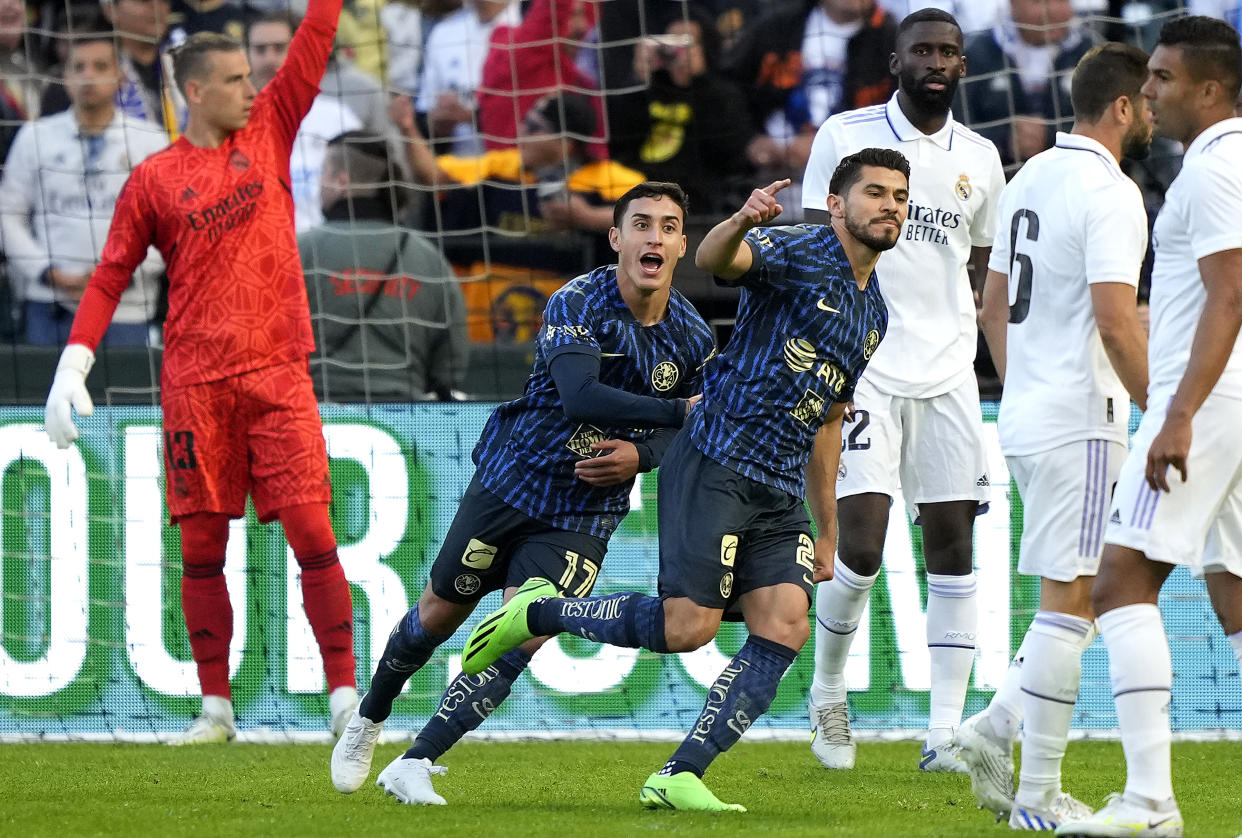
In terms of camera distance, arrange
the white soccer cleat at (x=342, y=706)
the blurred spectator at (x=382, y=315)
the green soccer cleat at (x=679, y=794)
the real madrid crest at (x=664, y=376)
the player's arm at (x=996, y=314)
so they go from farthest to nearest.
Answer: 1. the blurred spectator at (x=382, y=315)
2. the white soccer cleat at (x=342, y=706)
3. the player's arm at (x=996, y=314)
4. the real madrid crest at (x=664, y=376)
5. the green soccer cleat at (x=679, y=794)

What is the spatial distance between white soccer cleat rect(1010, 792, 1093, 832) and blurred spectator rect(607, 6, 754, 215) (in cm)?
498

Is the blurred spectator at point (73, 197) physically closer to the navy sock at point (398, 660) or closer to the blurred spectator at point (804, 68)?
the blurred spectator at point (804, 68)

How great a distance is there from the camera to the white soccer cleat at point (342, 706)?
20.7ft

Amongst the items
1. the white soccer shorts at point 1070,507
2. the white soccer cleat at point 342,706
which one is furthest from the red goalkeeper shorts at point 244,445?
the white soccer shorts at point 1070,507

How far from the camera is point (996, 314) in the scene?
17.3ft

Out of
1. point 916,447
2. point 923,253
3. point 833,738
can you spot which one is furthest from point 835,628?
point 923,253

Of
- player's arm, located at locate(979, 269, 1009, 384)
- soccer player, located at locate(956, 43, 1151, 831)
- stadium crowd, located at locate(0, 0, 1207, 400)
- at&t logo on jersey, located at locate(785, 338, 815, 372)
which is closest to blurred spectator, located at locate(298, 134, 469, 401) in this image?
stadium crowd, located at locate(0, 0, 1207, 400)

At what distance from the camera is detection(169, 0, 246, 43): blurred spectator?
9.36 metres

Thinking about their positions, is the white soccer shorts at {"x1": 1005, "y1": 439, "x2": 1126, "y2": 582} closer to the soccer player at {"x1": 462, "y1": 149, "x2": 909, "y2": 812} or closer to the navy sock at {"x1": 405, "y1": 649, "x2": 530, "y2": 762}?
the soccer player at {"x1": 462, "y1": 149, "x2": 909, "y2": 812}

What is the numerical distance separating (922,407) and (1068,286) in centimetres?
154

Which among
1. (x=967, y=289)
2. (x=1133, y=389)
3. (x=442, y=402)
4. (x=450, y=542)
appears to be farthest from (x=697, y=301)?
(x=1133, y=389)

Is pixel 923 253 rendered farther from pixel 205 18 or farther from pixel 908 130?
pixel 205 18

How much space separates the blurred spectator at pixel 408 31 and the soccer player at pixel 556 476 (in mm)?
4642

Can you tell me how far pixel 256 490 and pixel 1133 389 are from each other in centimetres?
352
